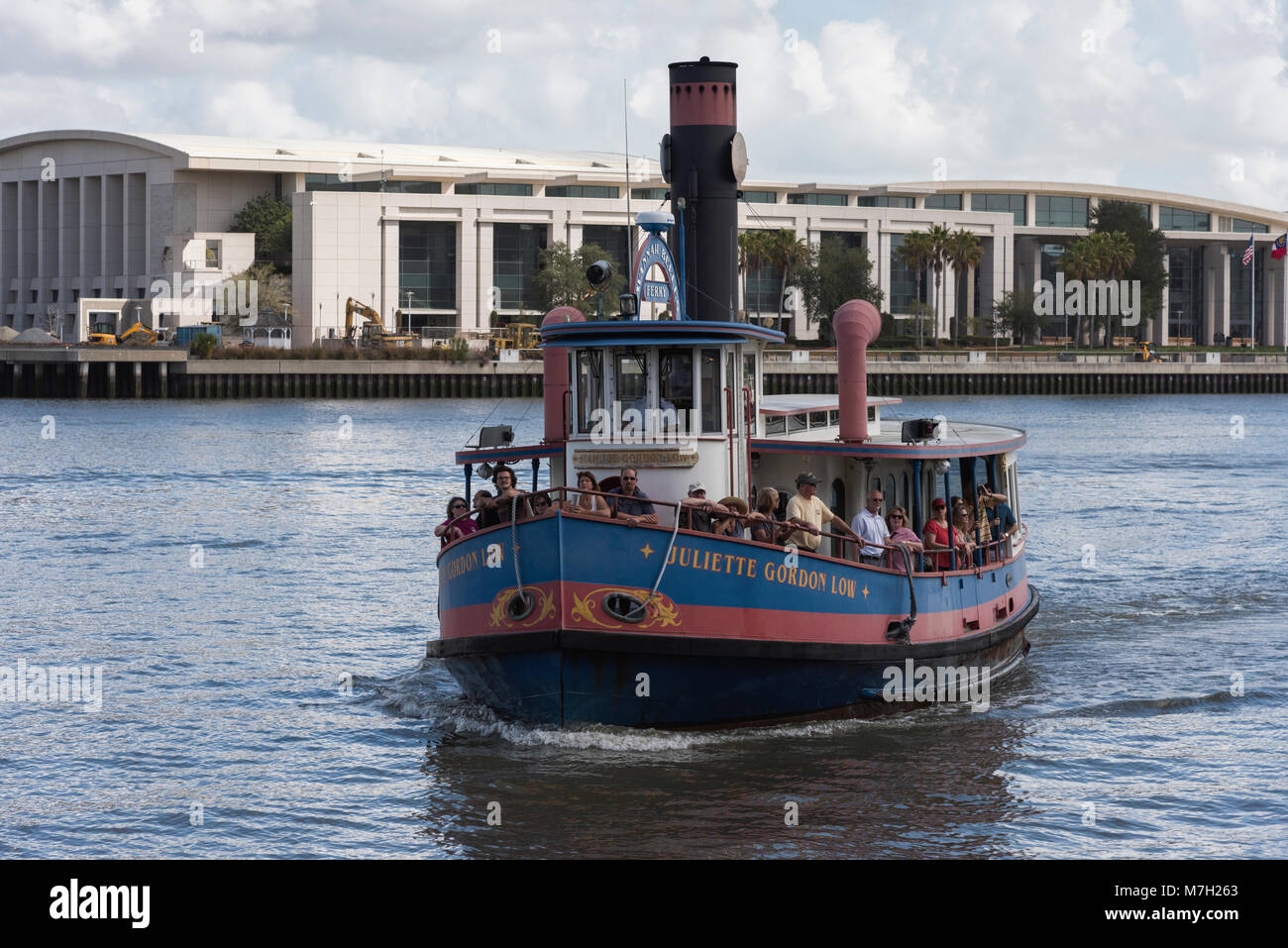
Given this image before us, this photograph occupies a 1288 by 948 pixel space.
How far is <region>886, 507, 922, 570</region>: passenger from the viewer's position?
19922mm

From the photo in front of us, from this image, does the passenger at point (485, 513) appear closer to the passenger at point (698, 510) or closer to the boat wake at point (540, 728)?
the passenger at point (698, 510)

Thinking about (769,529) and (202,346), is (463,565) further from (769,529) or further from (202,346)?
(202,346)

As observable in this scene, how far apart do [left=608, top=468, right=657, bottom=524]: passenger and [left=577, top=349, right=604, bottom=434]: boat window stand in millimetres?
1481

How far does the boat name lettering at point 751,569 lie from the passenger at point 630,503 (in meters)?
0.50

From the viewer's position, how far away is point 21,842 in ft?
53.5

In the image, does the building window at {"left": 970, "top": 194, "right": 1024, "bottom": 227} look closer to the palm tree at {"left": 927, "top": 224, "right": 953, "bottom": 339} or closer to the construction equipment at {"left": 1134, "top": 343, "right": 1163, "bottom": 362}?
the palm tree at {"left": 927, "top": 224, "right": 953, "bottom": 339}

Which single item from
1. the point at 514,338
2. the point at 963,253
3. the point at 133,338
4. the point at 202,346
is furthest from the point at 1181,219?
the point at 133,338

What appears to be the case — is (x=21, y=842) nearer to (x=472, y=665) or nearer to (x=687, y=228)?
(x=472, y=665)

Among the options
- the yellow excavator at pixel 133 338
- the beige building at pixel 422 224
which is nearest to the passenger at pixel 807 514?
the yellow excavator at pixel 133 338

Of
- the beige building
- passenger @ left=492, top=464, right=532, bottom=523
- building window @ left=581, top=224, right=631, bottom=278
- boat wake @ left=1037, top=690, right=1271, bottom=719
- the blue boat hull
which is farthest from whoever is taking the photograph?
building window @ left=581, top=224, right=631, bottom=278

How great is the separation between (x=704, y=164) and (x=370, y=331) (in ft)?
347

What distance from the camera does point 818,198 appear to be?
489ft

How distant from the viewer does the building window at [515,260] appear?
137500 millimetres

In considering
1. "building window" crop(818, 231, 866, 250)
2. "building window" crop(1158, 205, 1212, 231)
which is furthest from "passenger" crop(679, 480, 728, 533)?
"building window" crop(1158, 205, 1212, 231)
